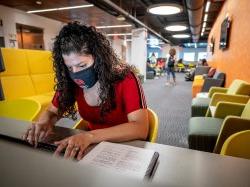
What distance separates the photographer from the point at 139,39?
9977 mm

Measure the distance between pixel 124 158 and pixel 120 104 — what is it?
58 centimetres

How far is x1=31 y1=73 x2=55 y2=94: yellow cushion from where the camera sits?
4.16 m

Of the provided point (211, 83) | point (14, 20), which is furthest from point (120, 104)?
point (14, 20)

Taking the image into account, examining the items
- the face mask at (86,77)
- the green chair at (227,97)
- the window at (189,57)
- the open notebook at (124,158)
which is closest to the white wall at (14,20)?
the green chair at (227,97)

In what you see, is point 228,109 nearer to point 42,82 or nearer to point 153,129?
point 153,129

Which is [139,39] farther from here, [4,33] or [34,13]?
[4,33]

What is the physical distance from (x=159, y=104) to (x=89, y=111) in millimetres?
4333

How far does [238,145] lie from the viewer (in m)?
1.36

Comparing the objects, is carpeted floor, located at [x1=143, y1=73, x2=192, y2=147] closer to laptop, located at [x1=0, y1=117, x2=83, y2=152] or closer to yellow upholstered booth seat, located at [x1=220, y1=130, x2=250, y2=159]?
yellow upholstered booth seat, located at [x1=220, y1=130, x2=250, y2=159]

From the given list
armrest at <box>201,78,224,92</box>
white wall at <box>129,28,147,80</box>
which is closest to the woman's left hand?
armrest at <box>201,78,224,92</box>

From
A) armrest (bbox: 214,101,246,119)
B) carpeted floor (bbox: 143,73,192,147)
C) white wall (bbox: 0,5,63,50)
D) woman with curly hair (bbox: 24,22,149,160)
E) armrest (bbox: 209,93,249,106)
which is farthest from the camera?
white wall (bbox: 0,5,63,50)

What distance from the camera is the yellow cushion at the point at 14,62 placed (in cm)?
357

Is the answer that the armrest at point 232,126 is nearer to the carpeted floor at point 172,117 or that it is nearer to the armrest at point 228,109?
the armrest at point 228,109

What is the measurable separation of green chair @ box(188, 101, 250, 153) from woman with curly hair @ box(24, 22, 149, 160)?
1.01 meters
